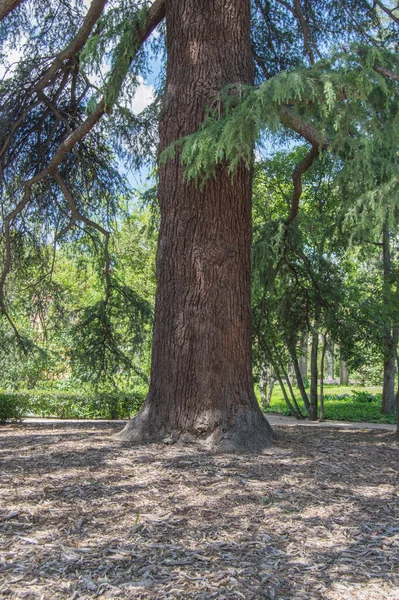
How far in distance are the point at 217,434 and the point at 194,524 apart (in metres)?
1.67

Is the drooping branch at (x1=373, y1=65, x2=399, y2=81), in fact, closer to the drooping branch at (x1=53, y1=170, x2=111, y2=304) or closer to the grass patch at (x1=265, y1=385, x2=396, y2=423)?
the drooping branch at (x1=53, y1=170, x2=111, y2=304)

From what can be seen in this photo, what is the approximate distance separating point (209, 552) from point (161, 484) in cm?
101

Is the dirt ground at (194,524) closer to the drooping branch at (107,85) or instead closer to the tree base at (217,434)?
the tree base at (217,434)

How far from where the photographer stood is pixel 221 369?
16.1 feet

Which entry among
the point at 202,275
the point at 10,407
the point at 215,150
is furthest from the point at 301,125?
the point at 10,407

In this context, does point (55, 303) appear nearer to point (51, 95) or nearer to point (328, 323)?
point (51, 95)

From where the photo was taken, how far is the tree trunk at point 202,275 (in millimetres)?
4871

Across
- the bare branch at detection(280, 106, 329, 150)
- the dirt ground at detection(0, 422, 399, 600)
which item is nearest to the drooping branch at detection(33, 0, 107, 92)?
the bare branch at detection(280, 106, 329, 150)

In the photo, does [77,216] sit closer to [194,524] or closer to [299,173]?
[299,173]

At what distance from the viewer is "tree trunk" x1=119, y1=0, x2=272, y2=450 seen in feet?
16.0

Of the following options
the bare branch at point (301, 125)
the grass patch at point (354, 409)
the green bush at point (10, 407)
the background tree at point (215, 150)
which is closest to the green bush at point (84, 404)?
the green bush at point (10, 407)

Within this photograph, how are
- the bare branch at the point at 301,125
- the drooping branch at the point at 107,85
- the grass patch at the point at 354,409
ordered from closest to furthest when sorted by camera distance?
the bare branch at the point at 301,125
the drooping branch at the point at 107,85
the grass patch at the point at 354,409

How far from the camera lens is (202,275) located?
16.3ft

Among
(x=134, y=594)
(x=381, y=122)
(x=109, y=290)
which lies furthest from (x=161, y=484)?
(x=109, y=290)
